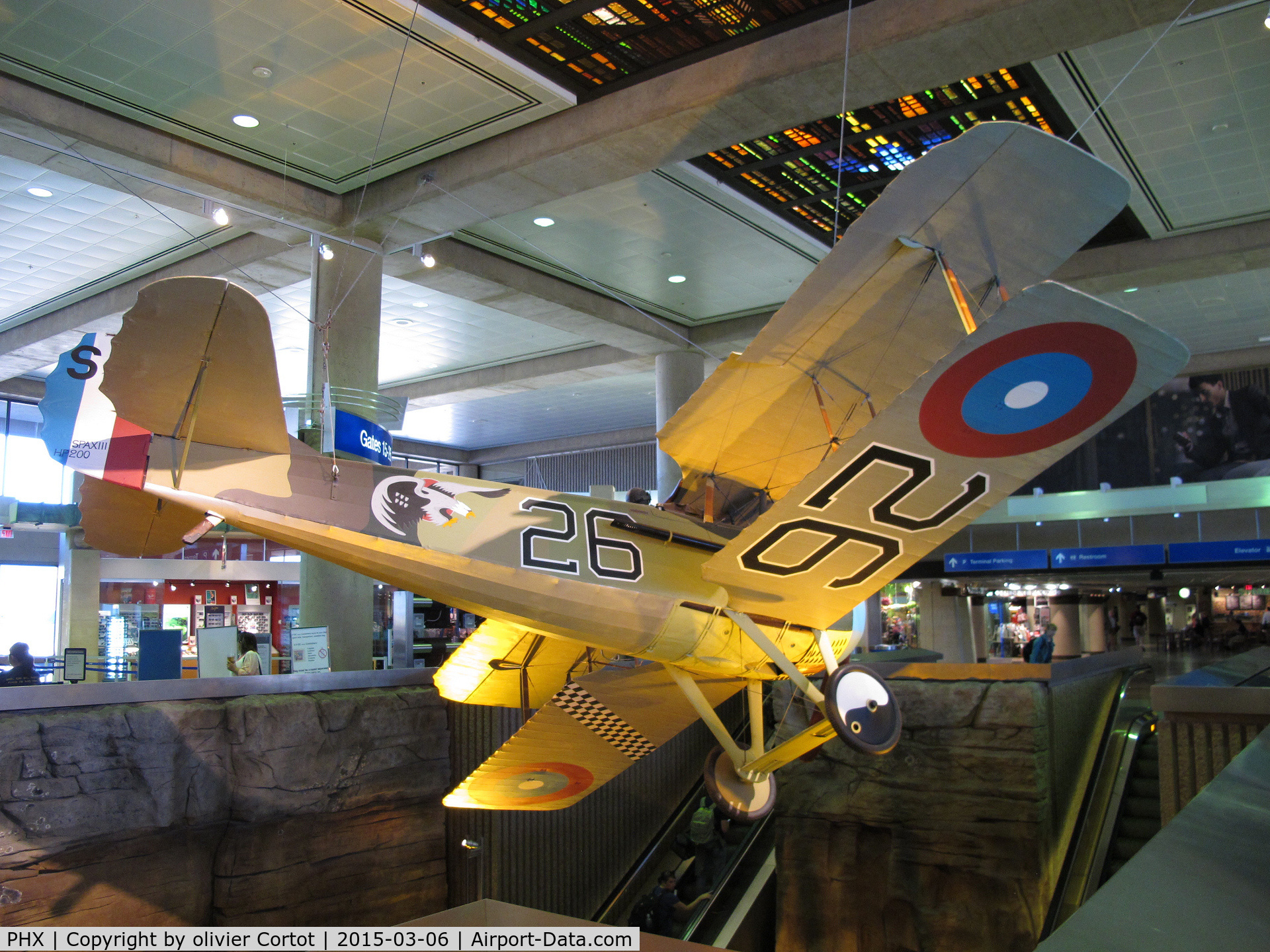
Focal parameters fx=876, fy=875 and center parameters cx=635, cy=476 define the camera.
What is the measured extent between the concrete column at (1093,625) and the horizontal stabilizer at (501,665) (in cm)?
3319

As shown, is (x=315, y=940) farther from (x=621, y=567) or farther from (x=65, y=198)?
(x=65, y=198)

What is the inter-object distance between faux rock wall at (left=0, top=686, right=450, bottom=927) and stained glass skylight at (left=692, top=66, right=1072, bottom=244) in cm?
837

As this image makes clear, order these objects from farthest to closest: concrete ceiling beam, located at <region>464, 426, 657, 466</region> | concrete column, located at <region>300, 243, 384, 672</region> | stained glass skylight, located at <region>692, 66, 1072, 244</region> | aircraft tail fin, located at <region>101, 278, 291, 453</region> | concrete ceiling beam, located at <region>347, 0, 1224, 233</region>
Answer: concrete ceiling beam, located at <region>464, 426, 657, 466</region>
concrete column, located at <region>300, 243, 384, 672</region>
stained glass skylight, located at <region>692, 66, 1072, 244</region>
concrete ceiling beam, located at <region>347, 0, 1224, 233</region>
aircraft tail fin, located at <region>101, 278, 291, 453</region>

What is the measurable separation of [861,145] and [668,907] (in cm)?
1022

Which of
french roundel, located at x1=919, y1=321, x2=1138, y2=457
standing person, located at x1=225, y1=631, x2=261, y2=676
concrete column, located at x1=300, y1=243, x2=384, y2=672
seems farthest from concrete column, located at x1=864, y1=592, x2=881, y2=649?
french roundel, located at x1=919, y1=321, x2=1138, y2=457

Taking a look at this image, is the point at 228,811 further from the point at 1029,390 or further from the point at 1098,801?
the point at 1098,801

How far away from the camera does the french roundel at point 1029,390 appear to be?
14.6 feet

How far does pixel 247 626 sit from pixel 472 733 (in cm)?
1302

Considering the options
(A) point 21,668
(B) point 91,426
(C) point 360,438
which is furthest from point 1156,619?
(B) point 91,426

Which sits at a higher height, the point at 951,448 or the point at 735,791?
the point at 951,448

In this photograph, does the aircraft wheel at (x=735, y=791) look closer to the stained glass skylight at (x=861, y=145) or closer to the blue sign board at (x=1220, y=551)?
the stained glass skylight at (x=861, y=145)

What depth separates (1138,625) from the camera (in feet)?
105

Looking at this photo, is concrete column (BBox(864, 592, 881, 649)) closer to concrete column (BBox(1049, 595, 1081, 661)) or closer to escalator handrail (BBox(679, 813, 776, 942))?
escalator handrail (BBox(679, 813, 776, 942))

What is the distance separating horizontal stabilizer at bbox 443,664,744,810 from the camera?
23.5 feet
